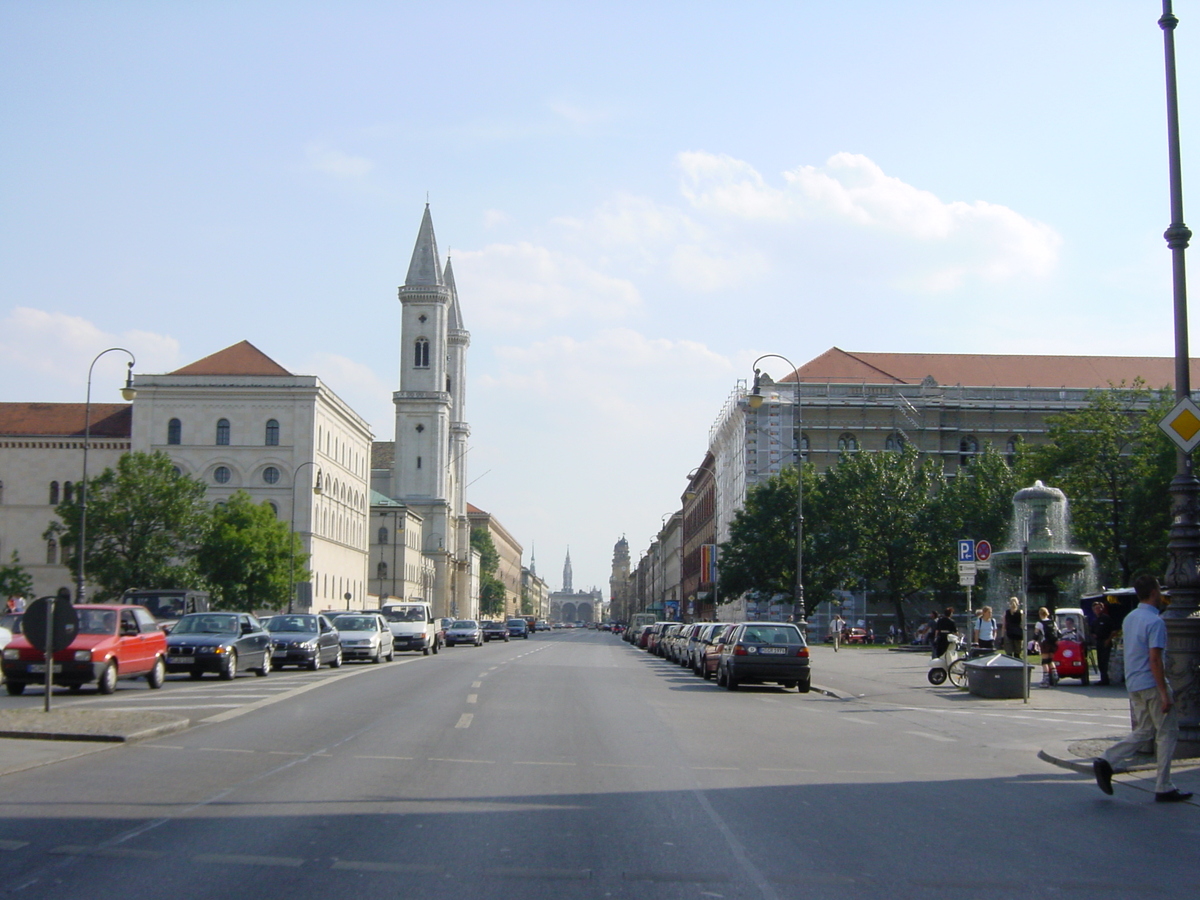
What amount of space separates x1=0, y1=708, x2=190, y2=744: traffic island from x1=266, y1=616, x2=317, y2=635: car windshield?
16.4 metres

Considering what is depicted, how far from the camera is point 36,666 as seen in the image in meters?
21.5

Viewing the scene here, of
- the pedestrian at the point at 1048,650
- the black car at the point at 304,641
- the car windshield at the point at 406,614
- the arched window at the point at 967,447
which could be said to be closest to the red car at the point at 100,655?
the black car at the point at 304,641

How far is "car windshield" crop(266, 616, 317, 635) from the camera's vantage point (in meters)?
34.1

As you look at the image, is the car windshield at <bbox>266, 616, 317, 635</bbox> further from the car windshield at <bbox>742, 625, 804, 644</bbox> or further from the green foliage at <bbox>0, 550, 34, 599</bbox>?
the green foliage at <bbox>0, 550, 34, 599</bbox>

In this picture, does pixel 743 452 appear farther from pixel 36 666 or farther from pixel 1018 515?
pixel 36 666

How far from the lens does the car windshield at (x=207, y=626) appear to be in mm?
28422

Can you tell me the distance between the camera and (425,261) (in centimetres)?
13388

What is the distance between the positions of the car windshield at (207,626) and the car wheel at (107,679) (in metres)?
5.67

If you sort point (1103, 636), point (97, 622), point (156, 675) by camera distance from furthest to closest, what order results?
point (1103, 636) < point (156, 675) < point (97, 622)

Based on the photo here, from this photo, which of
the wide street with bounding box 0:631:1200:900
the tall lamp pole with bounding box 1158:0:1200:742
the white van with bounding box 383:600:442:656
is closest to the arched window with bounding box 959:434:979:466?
the white van with bounding box 383:600:442:656

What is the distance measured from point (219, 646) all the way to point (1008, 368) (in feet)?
257

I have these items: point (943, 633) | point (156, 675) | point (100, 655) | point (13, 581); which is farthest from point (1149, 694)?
point (13, 581)

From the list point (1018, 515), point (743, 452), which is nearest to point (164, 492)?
point (743, 452)

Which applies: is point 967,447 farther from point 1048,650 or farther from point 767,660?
point 767,660
